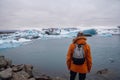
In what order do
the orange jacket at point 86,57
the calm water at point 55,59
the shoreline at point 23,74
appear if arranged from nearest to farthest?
the orange jacket at point 86,57 → the shoreline at point 23,74 → the calm water at point 55,59

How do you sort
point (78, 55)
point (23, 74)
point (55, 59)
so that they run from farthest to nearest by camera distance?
point (55, 59) < point (23, 74) < point (78, 55)

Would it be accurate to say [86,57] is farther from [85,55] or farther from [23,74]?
[23,74]

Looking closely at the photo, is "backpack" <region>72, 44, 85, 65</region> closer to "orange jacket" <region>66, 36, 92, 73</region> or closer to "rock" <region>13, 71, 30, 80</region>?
"orange jacket" <region>66, 36, 92, 73</region>

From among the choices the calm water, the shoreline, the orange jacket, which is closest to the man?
the orange jacket

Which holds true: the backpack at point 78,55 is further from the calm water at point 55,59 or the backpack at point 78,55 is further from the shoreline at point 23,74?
the calm water at point 55,59

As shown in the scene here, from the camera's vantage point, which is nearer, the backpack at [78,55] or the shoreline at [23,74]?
the backpack at [78,55]

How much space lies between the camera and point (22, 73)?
221 inches

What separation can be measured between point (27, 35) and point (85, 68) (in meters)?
34.9

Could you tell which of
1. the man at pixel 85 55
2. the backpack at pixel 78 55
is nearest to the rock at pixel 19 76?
the man at pixel 85 55

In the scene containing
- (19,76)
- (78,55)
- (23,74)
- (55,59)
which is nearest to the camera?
Answer: (78,55)

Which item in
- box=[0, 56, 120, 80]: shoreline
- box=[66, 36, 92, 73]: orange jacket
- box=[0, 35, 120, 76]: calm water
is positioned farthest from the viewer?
box=[0, 35, 120, 76]: calm water

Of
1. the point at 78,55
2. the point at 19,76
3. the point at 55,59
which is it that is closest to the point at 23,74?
the point at 19,76

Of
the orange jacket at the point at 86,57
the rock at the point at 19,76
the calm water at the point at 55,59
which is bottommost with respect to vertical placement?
the calm water at the point at 55,59

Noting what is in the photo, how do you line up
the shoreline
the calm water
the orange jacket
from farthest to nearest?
the calm water < the shoreline < the orange jacket
